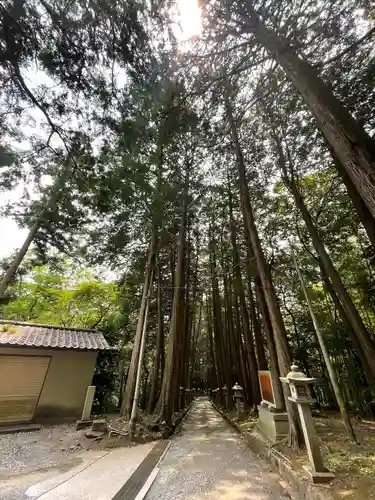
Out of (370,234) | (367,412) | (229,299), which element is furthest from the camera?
(229,299)

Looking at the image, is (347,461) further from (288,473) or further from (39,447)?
(39,447)

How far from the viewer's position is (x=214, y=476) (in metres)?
3.94

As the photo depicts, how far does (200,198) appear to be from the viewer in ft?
37.5

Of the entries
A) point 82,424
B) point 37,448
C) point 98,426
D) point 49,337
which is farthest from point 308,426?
point 49,337

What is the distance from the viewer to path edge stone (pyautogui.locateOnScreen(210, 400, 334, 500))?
2920 millimetres

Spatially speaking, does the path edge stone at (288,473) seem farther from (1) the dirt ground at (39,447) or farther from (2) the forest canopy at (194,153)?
(1) the dirt ground at (39,447)

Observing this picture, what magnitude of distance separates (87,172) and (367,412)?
41.3ft

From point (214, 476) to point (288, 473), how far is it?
1.18 meters

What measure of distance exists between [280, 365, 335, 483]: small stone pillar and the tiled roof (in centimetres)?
757

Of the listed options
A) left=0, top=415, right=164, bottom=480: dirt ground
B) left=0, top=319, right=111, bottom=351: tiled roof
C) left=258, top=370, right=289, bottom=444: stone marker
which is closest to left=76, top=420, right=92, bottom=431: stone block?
left=0, top=415, right=164, bottom=480: dirt ground

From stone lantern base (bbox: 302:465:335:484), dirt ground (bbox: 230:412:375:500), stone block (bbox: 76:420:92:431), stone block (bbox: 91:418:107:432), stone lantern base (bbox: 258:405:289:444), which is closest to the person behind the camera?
dirt ground (bbox: 230:412:375:500)

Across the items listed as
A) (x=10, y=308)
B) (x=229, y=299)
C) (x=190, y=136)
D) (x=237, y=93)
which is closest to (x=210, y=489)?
(x=190, y=136)

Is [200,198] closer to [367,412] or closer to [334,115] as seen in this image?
[334,115]

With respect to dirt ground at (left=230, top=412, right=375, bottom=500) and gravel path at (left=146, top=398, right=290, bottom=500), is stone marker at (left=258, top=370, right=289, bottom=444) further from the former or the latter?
gravel path at (left=146, top=398, right=290, bottom=500)
